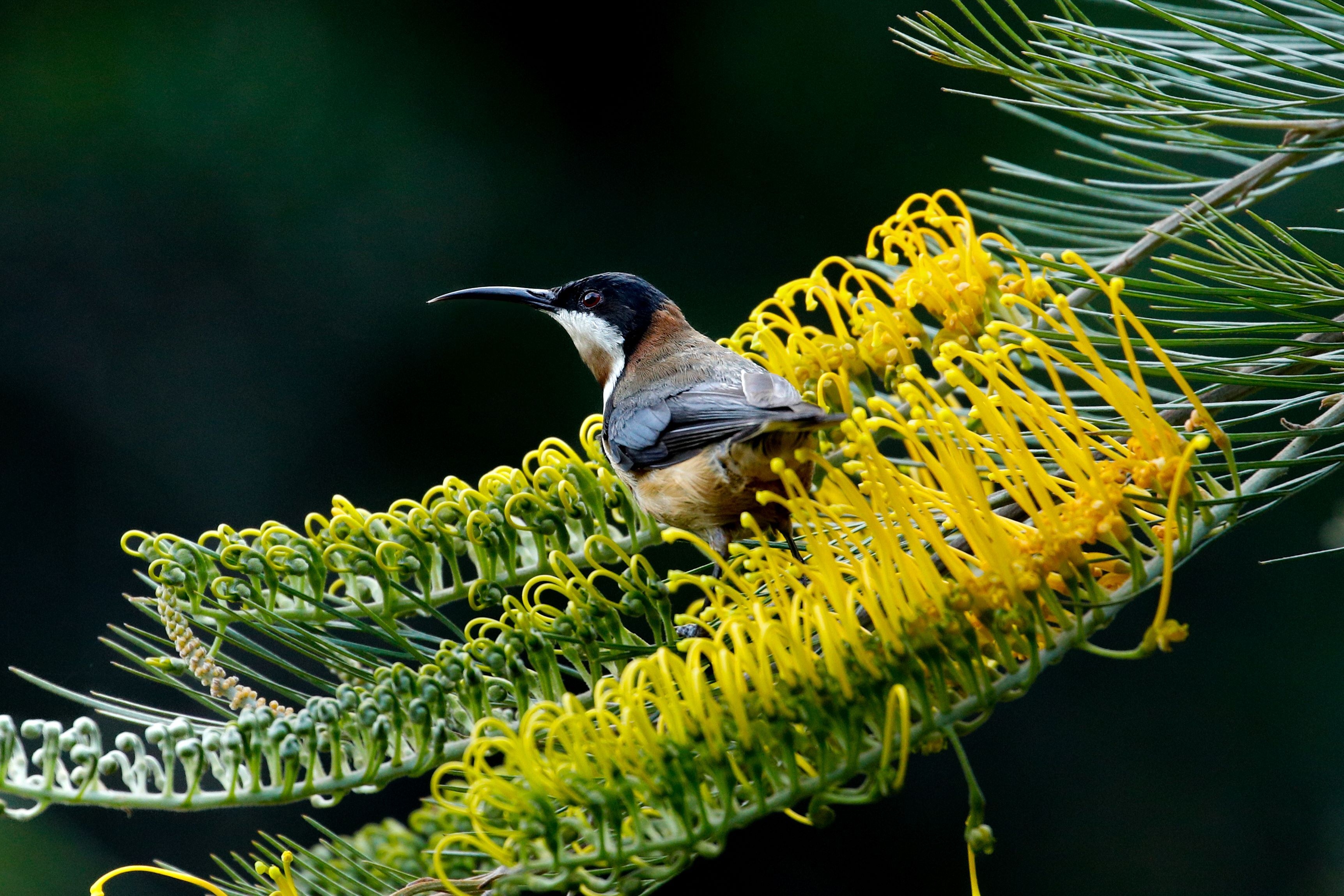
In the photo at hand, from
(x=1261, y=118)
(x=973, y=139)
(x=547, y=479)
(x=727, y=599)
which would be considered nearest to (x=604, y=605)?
(x=547, y=479)

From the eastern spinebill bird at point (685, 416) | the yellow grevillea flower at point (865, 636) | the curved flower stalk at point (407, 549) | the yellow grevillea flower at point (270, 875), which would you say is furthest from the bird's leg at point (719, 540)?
the yellow grevillea flower at point (270, 875)

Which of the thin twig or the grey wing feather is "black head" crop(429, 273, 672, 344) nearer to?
the grey wing feather

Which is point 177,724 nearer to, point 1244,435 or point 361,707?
point 361,707

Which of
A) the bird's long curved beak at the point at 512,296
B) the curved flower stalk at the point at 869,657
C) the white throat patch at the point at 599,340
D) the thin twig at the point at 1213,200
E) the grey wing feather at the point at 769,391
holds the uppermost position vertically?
the bird's long curved beak at the point at 512,296

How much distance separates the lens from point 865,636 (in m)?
0.85

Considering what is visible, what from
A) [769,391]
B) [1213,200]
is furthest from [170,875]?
[1213,200]

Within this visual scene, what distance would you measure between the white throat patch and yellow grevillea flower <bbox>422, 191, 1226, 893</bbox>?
3.41 feet

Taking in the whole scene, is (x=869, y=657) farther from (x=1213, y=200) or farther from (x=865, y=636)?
(x=1213, y=200)

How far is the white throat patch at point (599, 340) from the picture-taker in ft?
6.51

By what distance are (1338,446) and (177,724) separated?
0.86 m

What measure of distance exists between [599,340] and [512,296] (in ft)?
0.60

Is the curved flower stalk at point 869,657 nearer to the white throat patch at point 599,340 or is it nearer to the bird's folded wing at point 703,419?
the bird's folded wing at point 703,419

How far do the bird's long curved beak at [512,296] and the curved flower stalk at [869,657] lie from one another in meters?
1.04

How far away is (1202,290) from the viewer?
93cm
